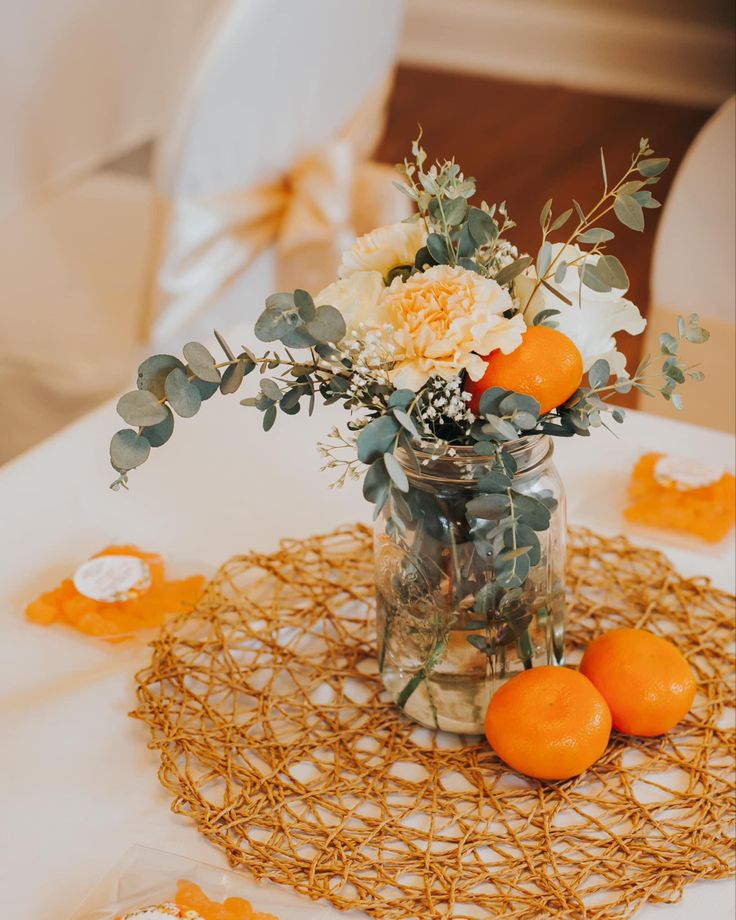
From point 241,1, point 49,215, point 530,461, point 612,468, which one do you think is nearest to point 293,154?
point 241,1

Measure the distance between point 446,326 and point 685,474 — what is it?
527 millimetres

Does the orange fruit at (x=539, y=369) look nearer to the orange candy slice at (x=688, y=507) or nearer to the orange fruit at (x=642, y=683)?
the orange fruit at (x=642, y=683)

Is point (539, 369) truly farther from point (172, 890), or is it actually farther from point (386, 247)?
point (172, 890)

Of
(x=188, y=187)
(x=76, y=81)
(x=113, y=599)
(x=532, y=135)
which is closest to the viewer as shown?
(x=113, y=599)

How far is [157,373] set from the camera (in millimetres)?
728

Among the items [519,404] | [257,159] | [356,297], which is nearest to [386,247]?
[356,297]

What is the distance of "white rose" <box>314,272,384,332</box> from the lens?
72cm

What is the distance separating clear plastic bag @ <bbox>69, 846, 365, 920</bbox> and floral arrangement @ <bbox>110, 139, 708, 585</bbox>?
24cm

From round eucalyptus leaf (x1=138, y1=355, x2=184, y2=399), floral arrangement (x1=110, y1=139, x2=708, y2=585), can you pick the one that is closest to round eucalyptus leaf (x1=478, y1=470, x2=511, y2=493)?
floral arrangement (x1=110, y1=139, x2=708, y2=585)

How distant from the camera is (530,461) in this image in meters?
0.77

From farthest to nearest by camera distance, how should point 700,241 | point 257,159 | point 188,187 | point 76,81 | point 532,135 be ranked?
point 532,135 < point 76,81 < point 257,159 < point 188,187 < point 700,241

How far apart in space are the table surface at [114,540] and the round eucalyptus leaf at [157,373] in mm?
280

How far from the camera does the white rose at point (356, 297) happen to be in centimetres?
72

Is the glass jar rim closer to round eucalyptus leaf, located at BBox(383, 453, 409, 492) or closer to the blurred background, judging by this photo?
round eucalyptus leaf, located at BBox(383, 453, 409, 492)
